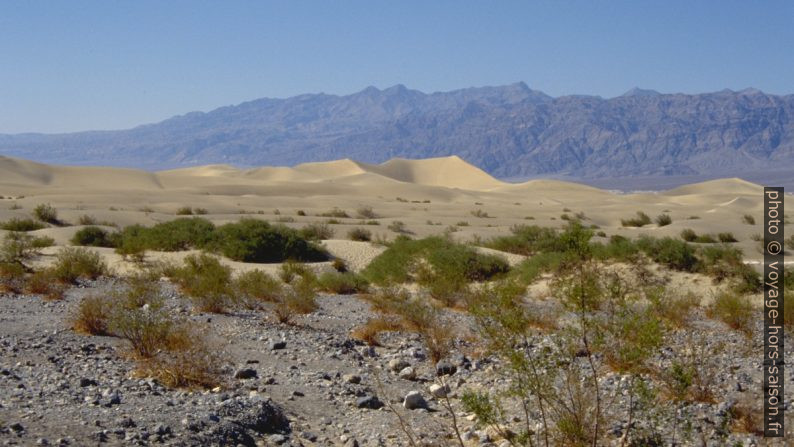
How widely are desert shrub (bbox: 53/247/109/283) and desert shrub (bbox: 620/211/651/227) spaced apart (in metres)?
37.3

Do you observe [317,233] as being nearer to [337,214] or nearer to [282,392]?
[337,214]

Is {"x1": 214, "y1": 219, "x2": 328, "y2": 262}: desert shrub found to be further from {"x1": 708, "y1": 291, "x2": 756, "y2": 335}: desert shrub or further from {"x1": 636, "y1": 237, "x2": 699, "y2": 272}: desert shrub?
{"x1": 708, "y1": 291, "x2": 756, "y2": 335}: desert shrub

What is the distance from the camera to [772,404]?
356 inches

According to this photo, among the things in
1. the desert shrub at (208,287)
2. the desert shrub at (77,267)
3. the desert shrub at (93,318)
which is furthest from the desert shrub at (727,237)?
the desert shrub at (93,318)

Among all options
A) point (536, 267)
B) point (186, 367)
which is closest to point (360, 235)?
point (536, 267)

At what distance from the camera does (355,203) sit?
6109cm

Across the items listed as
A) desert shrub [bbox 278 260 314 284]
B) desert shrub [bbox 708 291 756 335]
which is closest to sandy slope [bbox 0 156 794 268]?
desert shrub [bbox 278 260 314 284]

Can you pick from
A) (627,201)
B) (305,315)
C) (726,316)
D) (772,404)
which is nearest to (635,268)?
(726,316)

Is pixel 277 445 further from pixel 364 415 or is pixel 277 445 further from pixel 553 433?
pixel 553 433

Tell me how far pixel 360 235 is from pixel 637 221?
24.3m

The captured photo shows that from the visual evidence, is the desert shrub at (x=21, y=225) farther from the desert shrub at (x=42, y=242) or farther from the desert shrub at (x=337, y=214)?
the desert shrub at (x=337, y=214)

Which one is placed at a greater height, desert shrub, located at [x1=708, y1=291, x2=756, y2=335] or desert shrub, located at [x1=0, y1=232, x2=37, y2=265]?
desert shrub, located at [x1=0, y1=232, x2=37, y2=265]

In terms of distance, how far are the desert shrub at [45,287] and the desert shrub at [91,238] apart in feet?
35.9

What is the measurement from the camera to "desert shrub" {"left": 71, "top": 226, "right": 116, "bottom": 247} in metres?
28.3
